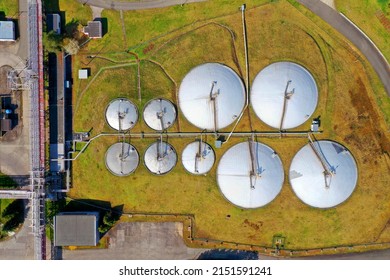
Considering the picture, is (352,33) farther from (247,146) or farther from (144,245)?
(144,245)

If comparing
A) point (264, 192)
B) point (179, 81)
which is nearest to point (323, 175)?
point (264, 192)

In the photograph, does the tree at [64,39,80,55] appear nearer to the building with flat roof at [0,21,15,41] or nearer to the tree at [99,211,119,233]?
the building with flat roof at [0,21,15,41]

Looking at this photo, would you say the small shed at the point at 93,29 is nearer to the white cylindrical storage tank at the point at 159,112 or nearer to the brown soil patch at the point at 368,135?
the white cylindrical storage tank at the point at 159,112

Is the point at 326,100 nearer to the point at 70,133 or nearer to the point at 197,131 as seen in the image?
the point at 197,131

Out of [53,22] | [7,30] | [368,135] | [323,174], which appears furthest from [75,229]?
[368,135]

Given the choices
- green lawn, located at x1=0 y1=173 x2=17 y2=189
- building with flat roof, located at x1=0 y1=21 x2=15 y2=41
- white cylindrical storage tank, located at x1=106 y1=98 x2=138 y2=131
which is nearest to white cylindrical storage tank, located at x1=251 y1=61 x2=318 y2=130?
white cylindrical storage tank, located at x1=106 y1=98 x2=138 y2=131

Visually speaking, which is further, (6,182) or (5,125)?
(6,182)
